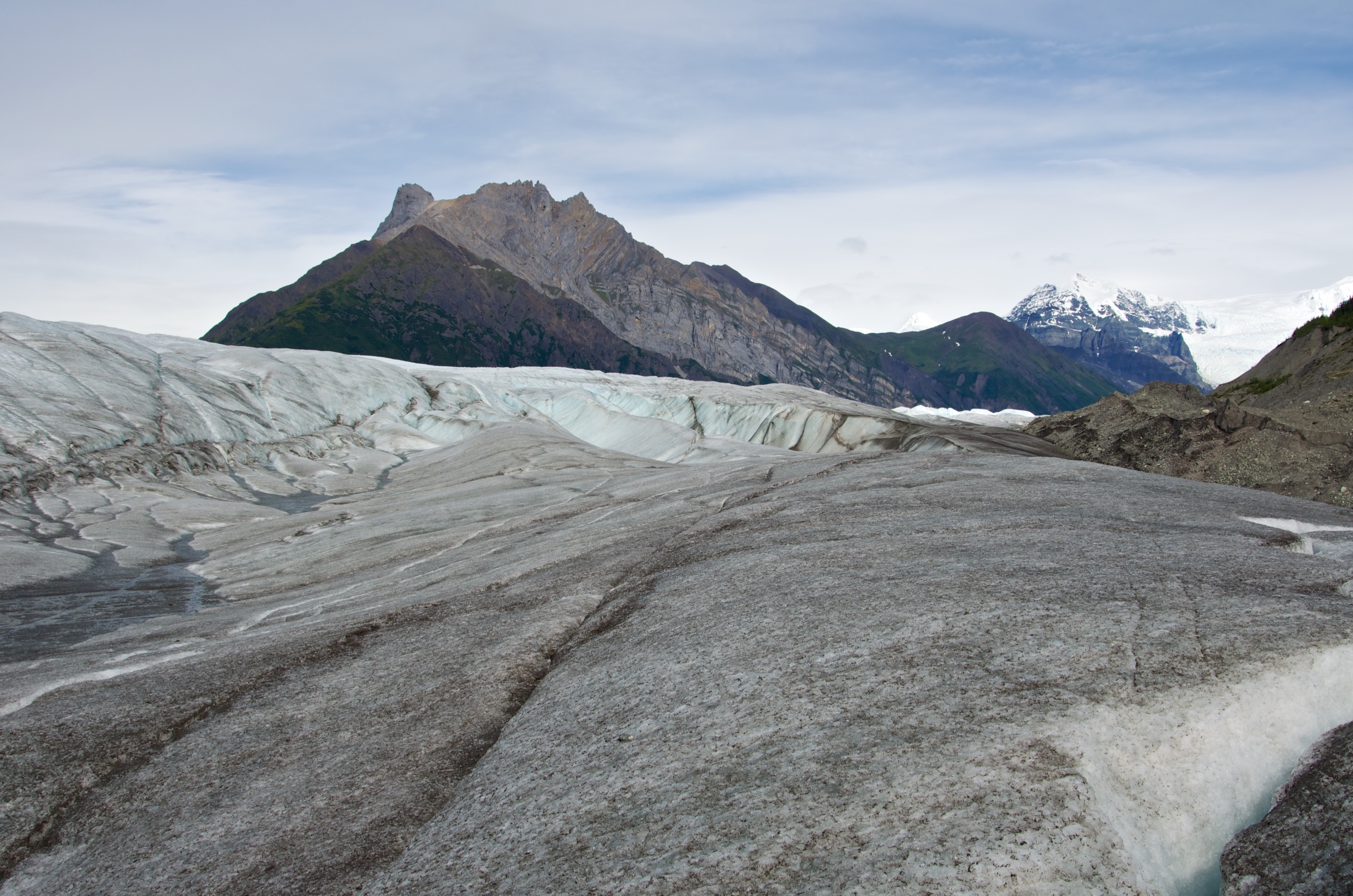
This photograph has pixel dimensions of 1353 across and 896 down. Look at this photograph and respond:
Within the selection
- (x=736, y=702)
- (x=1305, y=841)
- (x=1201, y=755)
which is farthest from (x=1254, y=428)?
(x=736, y=702)

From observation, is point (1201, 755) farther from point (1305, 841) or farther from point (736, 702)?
point (736, 702)

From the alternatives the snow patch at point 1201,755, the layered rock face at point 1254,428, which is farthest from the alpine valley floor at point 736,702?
the layered rock face at point 1254,428

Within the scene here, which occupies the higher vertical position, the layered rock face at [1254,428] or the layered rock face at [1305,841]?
the layered rock face at [1254,428]

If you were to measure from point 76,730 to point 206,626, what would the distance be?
16.0ft

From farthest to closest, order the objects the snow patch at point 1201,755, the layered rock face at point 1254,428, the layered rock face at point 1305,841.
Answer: the layered rock face at point 1254,428
the snow patch at point 1201,755
the layered rock face at point 1305,841

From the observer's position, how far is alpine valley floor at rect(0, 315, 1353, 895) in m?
4.52

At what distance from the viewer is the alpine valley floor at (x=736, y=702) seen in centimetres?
452

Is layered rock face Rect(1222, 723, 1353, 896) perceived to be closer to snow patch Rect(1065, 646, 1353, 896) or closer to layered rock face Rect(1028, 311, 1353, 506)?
snow patch Rect(1065, 646, 1353, 896)

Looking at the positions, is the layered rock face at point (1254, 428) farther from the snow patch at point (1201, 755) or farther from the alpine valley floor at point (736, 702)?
the snow patch at point (1201, 755)

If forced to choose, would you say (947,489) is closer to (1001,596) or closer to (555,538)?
(1001,596)

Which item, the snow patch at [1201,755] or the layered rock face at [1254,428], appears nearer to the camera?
the snow patch at [1201,755]

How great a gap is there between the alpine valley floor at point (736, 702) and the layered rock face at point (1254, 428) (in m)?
13.5

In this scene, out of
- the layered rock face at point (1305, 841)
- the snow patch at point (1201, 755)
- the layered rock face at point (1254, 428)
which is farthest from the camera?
the layered rock face at point (1254, 428)

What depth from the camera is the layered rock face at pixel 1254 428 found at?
76.5 ft
